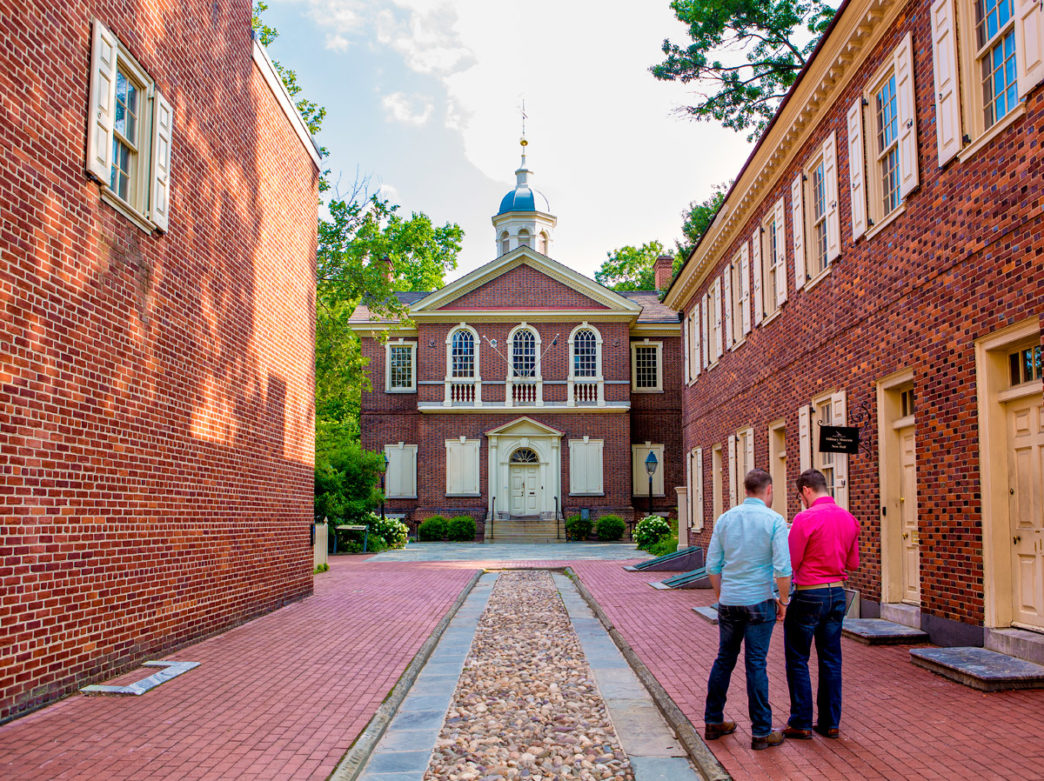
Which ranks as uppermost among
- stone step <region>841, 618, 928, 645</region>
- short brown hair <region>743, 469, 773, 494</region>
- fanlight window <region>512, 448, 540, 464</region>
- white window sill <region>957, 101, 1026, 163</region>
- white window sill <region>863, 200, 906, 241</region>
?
white window sill <region>957, 101, 1026, 163</region>

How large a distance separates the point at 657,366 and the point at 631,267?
73.8ft

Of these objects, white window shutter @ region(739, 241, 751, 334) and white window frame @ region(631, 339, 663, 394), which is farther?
white window frame @ region(631, 339, 663, 394)

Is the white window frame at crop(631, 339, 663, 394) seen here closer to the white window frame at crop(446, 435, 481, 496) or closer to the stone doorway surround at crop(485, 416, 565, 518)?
the stone doorway surround at crop(485, 416, 565, 518)

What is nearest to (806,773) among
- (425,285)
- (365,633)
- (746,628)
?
(746,628)

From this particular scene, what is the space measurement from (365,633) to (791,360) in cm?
745

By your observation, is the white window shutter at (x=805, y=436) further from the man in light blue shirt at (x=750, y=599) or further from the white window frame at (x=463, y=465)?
the white window frame at (x=463, y=465)

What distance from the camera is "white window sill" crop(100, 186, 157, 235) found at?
7.96m

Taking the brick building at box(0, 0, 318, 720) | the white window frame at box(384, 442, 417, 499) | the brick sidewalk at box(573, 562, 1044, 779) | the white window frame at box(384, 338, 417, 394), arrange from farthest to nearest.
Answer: the white window frame at box(384, 338, 417, 394) < the white window frame at box(384, 442, 417, 499) < the brick building at box(0, 0, 318, 720) < the brick sidewalk at box(573, 562, 1044, 779)

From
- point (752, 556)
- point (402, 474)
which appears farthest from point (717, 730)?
point (402, 474)

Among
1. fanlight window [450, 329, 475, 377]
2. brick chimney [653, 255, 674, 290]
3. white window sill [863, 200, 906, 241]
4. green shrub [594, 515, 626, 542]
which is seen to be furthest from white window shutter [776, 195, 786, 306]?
brick chimney [653, 255, 674, 290]

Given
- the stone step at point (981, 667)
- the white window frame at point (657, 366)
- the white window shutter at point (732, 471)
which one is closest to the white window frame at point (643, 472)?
the white window frame at point (657, 366)

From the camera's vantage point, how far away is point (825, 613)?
5832 millimetres

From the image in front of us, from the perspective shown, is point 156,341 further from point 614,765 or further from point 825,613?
point 825,613

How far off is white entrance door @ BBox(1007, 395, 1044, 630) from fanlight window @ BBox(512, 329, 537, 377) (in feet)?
85.2
